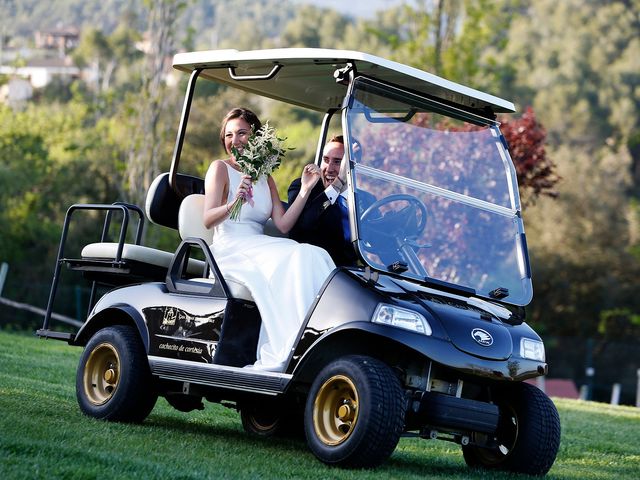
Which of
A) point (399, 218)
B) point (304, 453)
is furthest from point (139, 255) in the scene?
point (399, 218)

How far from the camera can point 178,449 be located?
629cm

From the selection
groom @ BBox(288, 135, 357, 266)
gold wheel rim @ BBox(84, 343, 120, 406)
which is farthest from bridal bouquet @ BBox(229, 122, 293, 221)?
gold wheel rim @ BBox(84, 343, 120, 406)

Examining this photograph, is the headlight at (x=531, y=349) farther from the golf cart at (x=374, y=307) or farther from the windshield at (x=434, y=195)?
the windshield at (x=434, y=195)

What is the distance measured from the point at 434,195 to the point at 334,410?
1437 mm

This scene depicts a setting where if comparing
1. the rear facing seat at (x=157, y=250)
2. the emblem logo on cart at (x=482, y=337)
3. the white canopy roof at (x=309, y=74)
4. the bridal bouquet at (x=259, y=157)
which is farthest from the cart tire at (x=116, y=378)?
the emblem logo on cart at (x=482, y=337)

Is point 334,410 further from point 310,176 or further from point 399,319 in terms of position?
point 310,176

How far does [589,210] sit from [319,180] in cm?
2958

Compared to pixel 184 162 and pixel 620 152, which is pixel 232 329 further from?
pixel 620 152

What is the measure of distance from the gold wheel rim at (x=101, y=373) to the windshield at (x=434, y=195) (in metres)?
1.95

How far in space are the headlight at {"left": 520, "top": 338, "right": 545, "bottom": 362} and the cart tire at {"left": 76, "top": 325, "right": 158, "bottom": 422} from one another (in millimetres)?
2262

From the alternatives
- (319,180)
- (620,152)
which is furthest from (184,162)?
(319,180)

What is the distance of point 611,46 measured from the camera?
2547 inches

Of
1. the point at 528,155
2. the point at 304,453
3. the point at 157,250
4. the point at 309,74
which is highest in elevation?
the point at 528,155

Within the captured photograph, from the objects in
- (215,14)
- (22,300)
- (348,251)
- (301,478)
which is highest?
(215,14)
